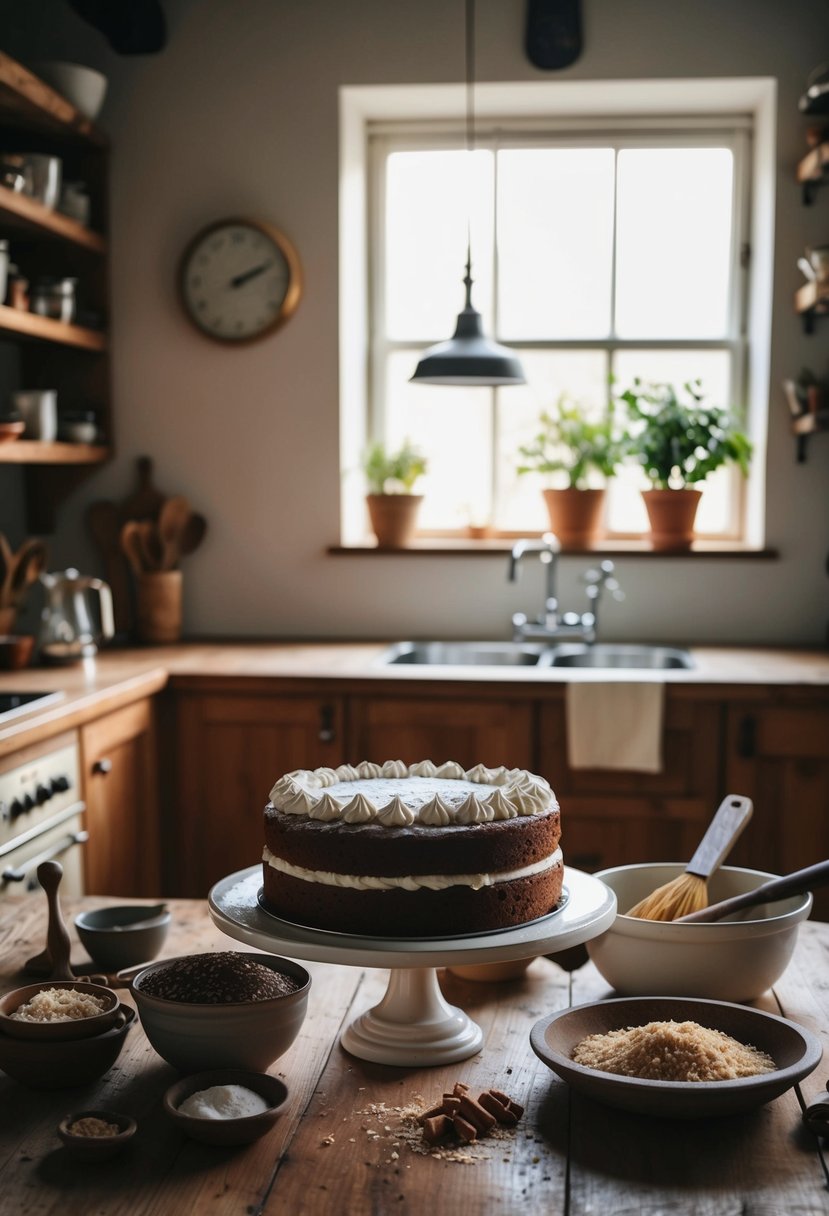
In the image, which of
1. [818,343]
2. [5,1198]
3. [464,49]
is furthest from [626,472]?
[5,1198]

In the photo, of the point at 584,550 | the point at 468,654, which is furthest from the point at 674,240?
the point at 468,654

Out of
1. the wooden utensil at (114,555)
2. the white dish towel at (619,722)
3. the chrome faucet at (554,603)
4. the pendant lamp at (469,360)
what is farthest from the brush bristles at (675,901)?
the wooden utensil at (114,555)

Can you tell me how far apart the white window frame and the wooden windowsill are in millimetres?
63

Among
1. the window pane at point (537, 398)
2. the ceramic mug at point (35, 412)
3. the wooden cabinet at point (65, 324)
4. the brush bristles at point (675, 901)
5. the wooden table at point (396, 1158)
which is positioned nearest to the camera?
the wooden table at point (396, 1158)

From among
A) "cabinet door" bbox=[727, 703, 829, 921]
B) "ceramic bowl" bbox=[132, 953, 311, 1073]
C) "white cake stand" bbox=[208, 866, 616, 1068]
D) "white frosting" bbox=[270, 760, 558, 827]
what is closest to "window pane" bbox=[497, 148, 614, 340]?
"cabinet door" bbox=[727, 703, 829, 921]

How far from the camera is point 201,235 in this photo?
364 centimetres

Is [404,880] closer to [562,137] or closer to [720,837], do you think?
[720,837]

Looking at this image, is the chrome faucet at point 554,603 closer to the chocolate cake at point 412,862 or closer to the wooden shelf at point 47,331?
the wooden shelf at point 47,331

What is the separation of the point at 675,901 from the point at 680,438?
235 cm

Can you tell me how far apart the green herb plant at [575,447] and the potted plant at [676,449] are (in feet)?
0.22

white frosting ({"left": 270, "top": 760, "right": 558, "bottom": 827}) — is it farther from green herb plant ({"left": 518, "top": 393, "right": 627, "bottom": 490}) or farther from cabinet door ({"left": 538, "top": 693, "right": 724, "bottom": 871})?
green herb plant ({"left": 518, "top": 393, "right": 627, "bottom": 490})

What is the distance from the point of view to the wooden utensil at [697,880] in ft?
4.50

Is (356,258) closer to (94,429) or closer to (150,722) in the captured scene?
(94,429)

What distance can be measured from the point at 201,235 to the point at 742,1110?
10.3 ft
